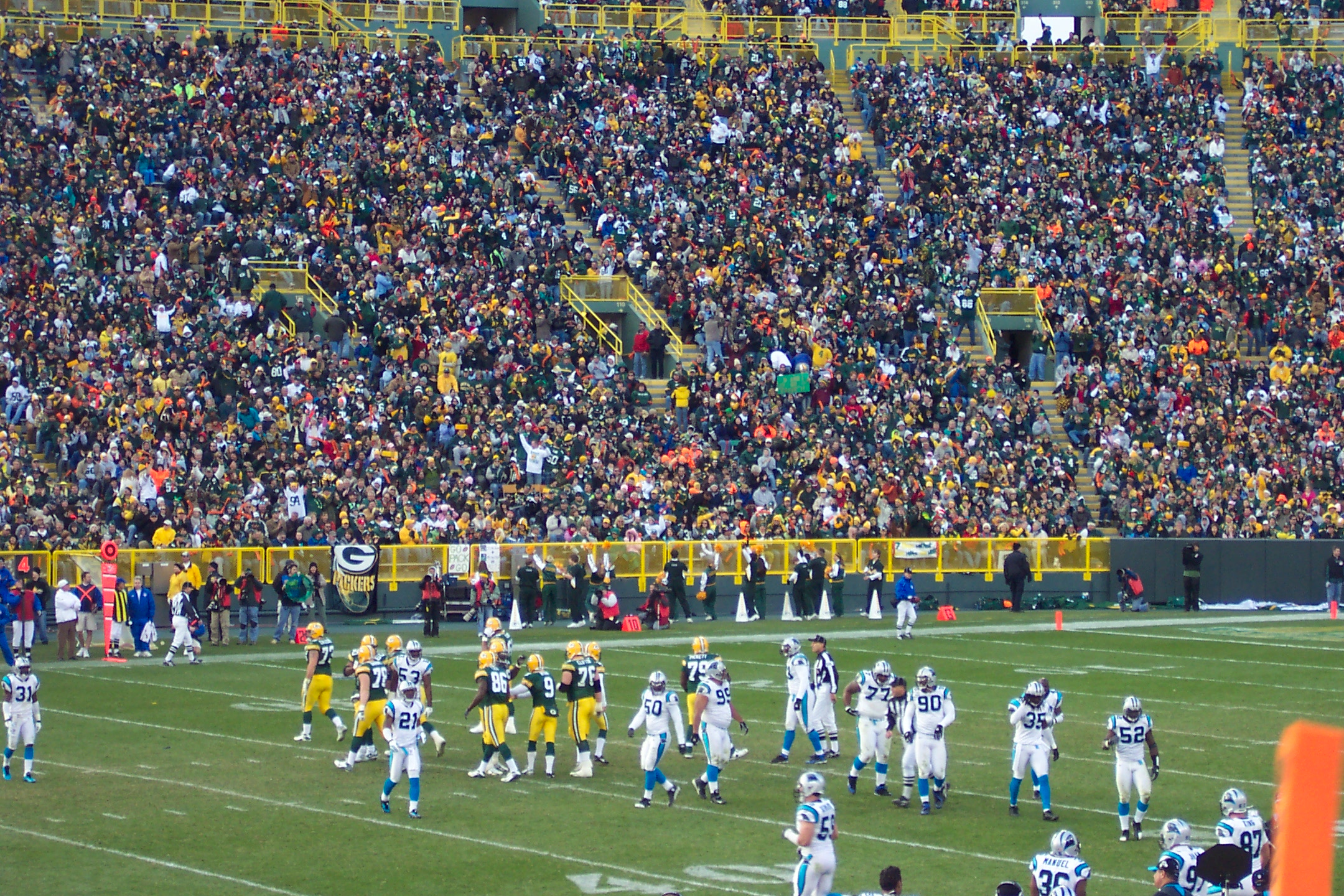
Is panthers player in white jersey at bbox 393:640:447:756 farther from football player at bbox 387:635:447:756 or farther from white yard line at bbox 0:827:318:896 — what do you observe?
white yard line at bbox 0:827:318:896

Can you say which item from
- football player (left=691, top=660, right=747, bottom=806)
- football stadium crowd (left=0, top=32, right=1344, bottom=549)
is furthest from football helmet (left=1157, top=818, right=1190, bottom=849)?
football stadium crowd (left=0, top=32, right=1344, bottom=549)

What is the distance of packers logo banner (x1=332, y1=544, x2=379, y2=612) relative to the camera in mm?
32375

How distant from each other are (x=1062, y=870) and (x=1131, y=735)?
4906 mm

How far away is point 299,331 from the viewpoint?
3700 cm

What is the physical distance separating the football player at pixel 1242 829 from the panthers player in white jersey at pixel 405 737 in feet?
23.2

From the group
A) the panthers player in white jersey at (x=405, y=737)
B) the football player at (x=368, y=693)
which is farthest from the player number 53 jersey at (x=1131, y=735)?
the football player at (x=368, y=693)

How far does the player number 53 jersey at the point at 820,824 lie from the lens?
1089 centimetres

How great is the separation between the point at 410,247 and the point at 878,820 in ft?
80.7

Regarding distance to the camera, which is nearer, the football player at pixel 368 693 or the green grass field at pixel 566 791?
the green grass field at pixel 566 791

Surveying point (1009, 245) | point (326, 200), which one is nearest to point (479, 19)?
point (326, 200)

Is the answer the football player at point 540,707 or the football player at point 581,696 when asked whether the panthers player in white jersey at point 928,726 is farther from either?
the football player at point 540,707

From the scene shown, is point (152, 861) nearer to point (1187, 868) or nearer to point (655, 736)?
point (655, 736)

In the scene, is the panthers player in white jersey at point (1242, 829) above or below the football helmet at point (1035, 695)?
below

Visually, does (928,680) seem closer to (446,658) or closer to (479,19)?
(446,658)
